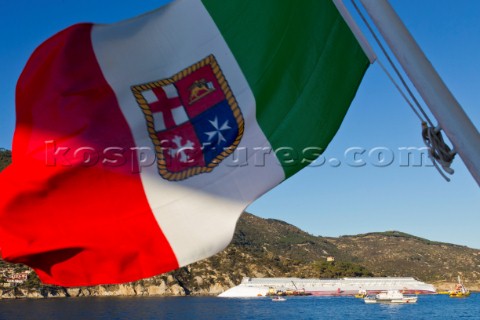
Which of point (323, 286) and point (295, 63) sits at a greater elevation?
point (295, 63)

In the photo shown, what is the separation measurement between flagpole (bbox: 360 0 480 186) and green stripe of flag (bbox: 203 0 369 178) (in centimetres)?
169

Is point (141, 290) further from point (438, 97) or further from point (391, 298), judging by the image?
point (438, 97)

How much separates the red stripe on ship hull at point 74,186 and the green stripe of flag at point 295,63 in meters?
1.16

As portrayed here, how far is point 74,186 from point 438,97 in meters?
3.33

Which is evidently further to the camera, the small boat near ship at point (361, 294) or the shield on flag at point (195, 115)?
the small boat near ship at point (361, 294)

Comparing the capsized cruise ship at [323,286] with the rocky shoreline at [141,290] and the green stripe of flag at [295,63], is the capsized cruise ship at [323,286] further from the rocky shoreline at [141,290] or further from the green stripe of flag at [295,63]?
the green stripe of flag at [295,63]

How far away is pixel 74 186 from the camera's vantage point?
573 centimetres

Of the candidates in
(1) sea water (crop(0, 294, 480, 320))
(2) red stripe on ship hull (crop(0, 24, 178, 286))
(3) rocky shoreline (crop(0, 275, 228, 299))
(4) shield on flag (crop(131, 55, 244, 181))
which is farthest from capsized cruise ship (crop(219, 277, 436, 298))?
(4) shield on flag (crop(131, 55, 244, 181))

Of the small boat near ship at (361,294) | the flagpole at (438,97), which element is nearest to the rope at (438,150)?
the flagpole at (438,97)

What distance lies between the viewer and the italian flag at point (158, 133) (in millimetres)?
5520

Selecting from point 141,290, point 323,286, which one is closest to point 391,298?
point 323,286

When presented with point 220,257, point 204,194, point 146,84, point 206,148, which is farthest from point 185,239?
point 220,257

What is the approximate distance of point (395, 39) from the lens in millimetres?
3514

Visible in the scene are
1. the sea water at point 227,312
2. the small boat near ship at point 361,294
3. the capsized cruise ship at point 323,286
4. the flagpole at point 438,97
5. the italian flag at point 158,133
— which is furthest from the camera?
the small boat near ship at point 361,294
